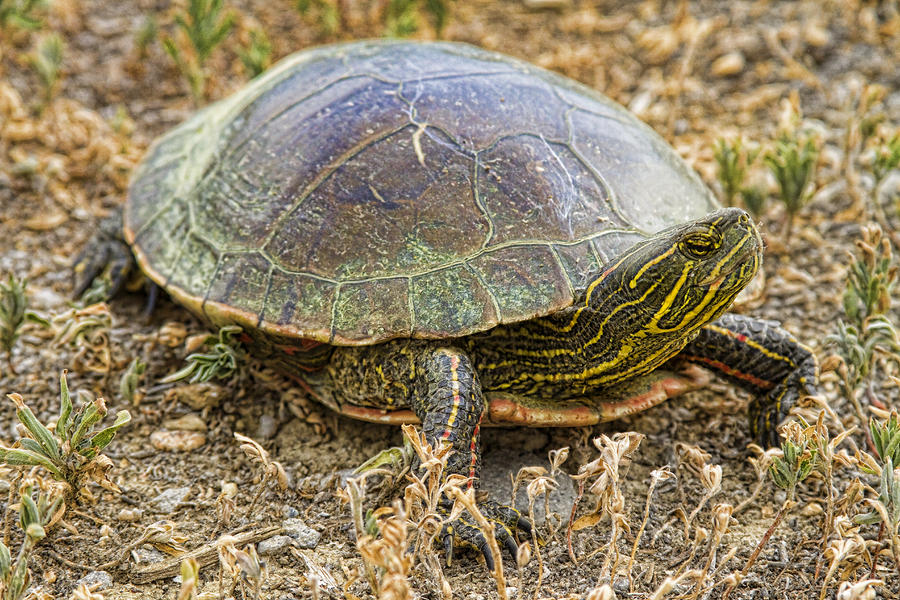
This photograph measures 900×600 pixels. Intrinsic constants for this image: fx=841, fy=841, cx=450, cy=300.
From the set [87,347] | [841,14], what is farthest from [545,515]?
[841,14]

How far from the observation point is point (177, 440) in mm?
3980

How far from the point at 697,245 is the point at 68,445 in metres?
2.52

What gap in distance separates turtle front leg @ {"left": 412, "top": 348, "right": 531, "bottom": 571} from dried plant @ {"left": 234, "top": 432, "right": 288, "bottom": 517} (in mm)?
643

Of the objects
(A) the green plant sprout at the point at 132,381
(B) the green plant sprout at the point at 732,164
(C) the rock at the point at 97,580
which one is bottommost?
(C) the rock at the point at 97,580

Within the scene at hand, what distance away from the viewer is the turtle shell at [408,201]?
11.9ft

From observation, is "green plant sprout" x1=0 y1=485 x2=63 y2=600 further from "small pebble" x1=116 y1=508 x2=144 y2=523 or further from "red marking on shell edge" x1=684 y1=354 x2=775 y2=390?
"red marking on shell edge" x1=684 y1=354 x2=775 y2=390

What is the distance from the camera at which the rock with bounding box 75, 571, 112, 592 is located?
319 centimetres

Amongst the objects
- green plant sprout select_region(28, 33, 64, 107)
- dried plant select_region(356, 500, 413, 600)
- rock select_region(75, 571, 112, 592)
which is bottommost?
rock select_region(75, 571, 112, 592)

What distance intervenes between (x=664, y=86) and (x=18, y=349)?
4.81 metres

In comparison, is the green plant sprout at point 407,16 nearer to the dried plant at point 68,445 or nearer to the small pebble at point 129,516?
the dried plant at point 68,445

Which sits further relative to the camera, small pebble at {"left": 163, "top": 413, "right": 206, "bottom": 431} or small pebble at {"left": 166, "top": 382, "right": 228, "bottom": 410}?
small pebble at {"left": 166, "top": 382, "right": 228, "bottom": 410}

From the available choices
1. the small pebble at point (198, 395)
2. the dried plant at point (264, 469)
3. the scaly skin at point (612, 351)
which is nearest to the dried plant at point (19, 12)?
the small pebble at point (198, 395)

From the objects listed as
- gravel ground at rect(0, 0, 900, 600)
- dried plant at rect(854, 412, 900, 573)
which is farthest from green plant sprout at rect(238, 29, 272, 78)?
dried plant at rect(854, 412, 900, 573)

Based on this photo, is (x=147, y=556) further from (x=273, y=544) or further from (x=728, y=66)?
(x=728, y=66)
